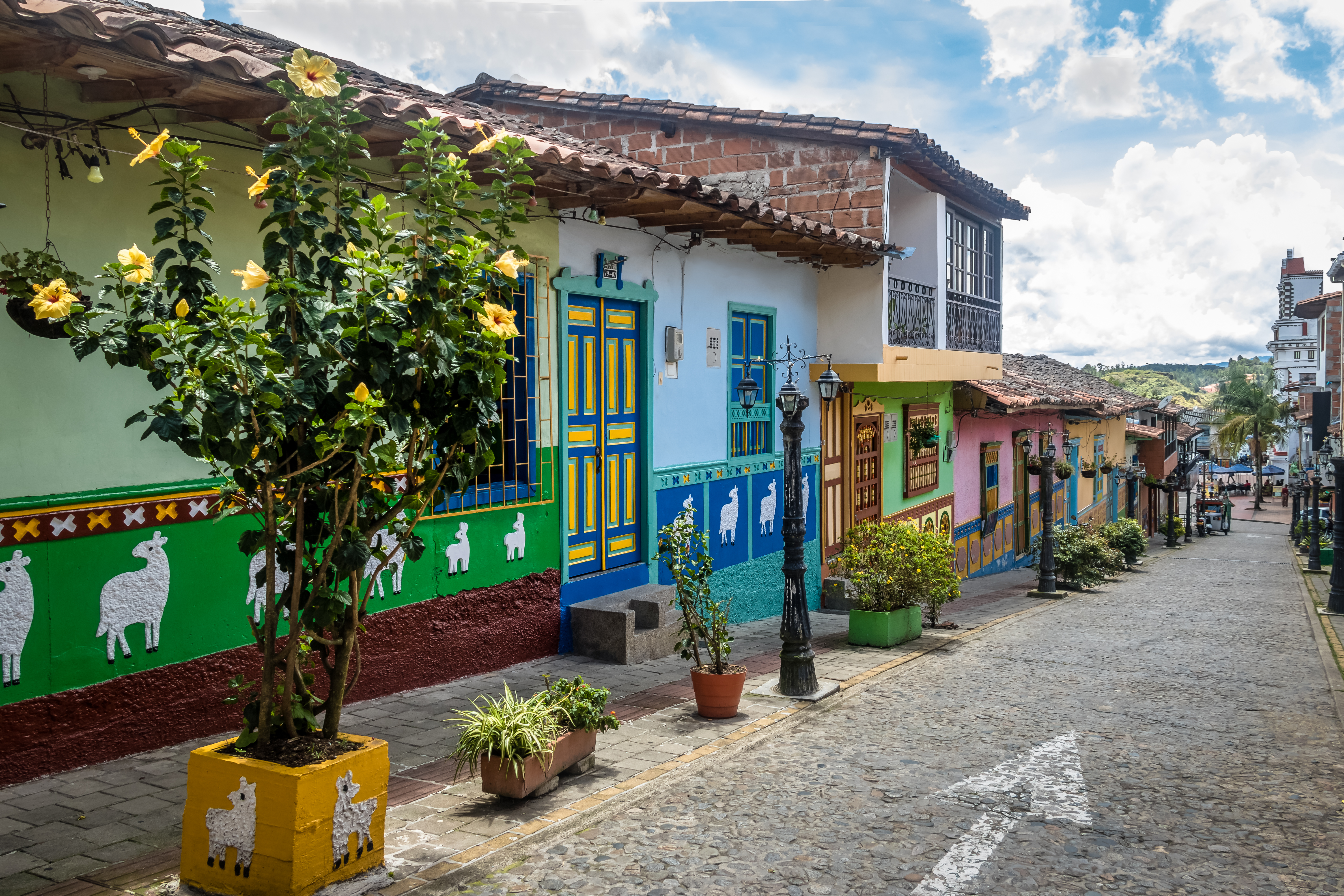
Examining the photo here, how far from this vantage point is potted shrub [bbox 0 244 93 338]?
4.84m

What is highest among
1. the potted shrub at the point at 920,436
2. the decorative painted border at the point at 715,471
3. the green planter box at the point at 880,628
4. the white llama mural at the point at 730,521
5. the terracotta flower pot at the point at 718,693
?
the potted shrub at the point at 920,436

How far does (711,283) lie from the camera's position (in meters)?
11.4

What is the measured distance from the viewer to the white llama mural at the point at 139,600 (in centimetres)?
568

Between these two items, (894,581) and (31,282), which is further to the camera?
(894,581)

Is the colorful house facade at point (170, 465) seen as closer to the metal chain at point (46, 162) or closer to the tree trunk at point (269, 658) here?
the metal chain at point (46, 162)

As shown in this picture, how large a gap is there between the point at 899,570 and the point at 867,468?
455cm

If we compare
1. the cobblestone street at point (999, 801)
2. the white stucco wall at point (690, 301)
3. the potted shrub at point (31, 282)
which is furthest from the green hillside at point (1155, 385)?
the potted shrub at point (31, 282)

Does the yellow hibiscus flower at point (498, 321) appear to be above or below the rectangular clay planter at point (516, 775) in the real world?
above

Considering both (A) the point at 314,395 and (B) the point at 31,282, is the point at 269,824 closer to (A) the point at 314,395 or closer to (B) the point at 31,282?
(A) the point at 314,395

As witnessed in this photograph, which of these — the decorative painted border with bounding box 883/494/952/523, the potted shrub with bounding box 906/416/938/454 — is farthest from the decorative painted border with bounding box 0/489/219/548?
the potted shrub with bounding box 906/416/938/454

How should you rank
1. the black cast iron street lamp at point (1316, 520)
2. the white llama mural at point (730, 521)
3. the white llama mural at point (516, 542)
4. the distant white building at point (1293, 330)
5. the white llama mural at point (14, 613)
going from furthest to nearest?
the distant white building at point (1293, 330)
the black cast iron street lamp at point (1316, 520)
the white llama mural at point (730, 521)
the white llama mural at point (516, 542)
the white llama mural at point (14, 613)

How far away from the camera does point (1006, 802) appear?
5840mm

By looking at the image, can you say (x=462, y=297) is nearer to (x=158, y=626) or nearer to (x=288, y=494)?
(x=288, y=494)

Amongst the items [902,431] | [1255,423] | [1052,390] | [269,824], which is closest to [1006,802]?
[269,824]
